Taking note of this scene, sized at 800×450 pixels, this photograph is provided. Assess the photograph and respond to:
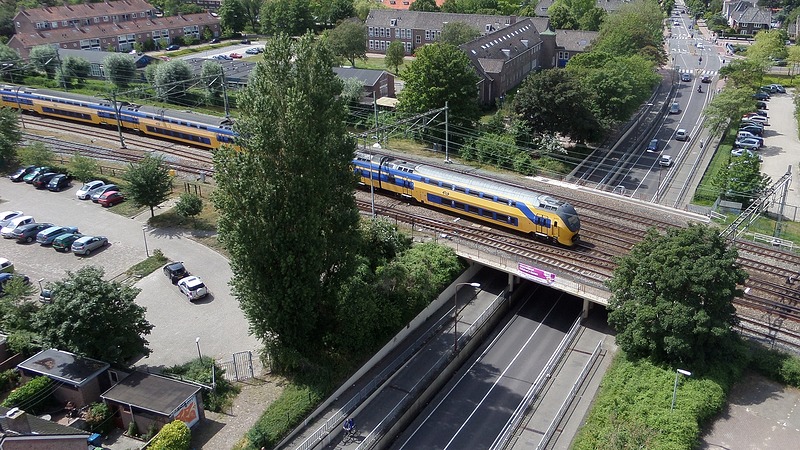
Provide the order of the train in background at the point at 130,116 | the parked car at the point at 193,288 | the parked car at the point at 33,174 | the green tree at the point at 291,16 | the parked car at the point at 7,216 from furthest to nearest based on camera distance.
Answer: the green tree at the point at 291,16 < the train in background at the point at 130,116 < the parked car at the point at 33,174 < the parked car at the point at 7,216 < the parked car at the point at 193,288

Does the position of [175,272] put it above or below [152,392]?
above

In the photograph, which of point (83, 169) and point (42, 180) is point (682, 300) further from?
point (42, 180)

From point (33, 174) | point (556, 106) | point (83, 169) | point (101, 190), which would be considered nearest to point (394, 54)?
point (556, 106)

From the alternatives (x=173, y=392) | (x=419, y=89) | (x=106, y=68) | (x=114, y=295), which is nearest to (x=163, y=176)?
(x=114, y=295)

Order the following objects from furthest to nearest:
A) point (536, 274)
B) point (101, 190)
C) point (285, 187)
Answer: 1. point (101, 190)
2. point (536, 274)
3. point (285, 187)

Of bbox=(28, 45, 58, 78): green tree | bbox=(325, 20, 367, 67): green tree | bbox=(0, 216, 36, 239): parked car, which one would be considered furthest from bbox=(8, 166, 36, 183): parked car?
bbox=(325, 20, 367, 67): green tree

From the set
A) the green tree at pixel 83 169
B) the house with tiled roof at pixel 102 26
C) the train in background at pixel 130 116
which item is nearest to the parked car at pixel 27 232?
the green tree at pixel 83 169

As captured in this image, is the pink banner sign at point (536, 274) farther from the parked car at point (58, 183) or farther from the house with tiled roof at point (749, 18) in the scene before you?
the house with tiled roof at point (749, 18)
